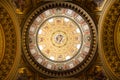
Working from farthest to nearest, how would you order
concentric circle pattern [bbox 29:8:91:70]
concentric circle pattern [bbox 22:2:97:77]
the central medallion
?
the central medallion
concentric circle pattern [bbox 29:8:91:70]
concentric circle pattern [bbox 22:2:97:77]

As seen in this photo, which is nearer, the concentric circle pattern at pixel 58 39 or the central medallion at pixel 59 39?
the concentric circle pattern at pixel 58 39

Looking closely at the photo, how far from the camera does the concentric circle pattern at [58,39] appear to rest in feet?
62.6

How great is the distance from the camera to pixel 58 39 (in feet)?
66.4

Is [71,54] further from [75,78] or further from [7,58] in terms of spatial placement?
[7,58]

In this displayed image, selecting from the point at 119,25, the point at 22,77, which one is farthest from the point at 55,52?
the point at 119,25

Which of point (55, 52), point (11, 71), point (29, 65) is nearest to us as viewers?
point (11, 71)

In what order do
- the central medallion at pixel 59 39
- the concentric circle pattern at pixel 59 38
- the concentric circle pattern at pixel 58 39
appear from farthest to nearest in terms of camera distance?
the central medallion at pixel 59 39
the concentric circle pattern at pixel 59 38
the concentric circle pattern at pixel 58 39

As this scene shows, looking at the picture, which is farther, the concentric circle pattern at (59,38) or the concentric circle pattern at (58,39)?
the concentric circle pattern at (59,38)

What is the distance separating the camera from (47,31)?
20.1 m

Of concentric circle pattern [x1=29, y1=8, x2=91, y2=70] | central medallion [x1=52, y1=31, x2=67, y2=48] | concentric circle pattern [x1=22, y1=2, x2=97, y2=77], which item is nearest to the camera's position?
concentric circle pattern [x1=22, y1=2, x2=97, y2=77]

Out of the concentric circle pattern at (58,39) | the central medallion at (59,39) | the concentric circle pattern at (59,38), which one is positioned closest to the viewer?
the concentric circle pattern at (58,39)

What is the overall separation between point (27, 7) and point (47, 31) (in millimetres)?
2063

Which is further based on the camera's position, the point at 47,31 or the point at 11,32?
the point at 47,31

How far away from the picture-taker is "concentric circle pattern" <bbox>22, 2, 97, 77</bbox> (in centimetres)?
1909
